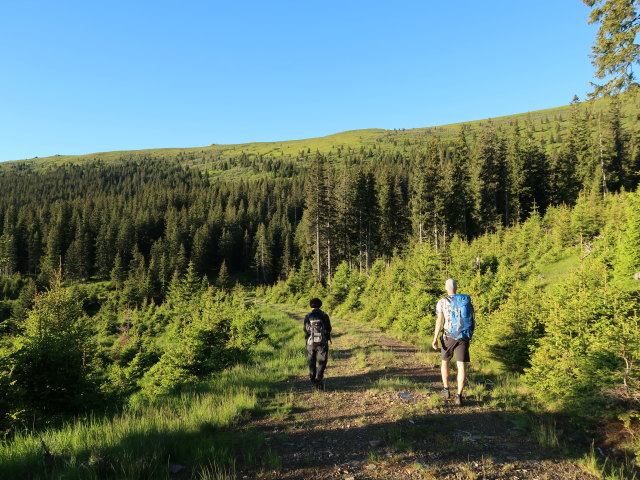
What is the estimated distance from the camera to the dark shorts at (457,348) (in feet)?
19.6

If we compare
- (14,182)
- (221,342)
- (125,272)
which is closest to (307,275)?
(221,342)

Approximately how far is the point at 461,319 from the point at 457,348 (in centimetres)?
58

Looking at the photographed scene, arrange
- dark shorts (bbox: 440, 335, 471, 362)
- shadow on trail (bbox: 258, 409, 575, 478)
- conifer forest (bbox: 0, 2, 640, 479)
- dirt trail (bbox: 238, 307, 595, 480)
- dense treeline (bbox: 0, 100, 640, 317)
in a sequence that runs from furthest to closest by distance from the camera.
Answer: dense treeline (bbox: 0, 100, 640, 317) → dark shorts (bbox: 440, 335, 471, 362) → conifer forest (bbox: 0, 2, 640, 479) → shadow on trail (bbox: 258, 409, 575, 478) → dirt trail (bbox: 238, 307, 595, 480)

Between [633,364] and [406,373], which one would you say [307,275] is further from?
[633,364]

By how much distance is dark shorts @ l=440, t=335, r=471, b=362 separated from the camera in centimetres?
597

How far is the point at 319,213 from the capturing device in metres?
41.9

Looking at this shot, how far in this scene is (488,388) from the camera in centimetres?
749

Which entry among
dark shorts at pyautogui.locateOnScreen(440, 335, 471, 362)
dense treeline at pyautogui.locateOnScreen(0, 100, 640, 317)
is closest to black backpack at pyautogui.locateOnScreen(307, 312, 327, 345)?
dark shorts at pyautogui.locateOnScreen(440, 335, 471, 362)

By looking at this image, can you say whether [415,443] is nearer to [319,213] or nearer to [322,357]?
[322,357]

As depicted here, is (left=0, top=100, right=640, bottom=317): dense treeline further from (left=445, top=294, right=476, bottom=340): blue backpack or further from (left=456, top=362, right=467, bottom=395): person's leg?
(left=456, top=362, right=467, bottom=395): person's leg

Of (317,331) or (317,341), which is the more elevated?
(317,331)

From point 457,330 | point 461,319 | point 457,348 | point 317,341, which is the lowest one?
point 317,341

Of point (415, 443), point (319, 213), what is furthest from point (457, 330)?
point (319, 213)

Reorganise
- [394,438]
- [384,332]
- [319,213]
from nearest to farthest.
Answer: [394,438] → [384,332] → [319,213]
